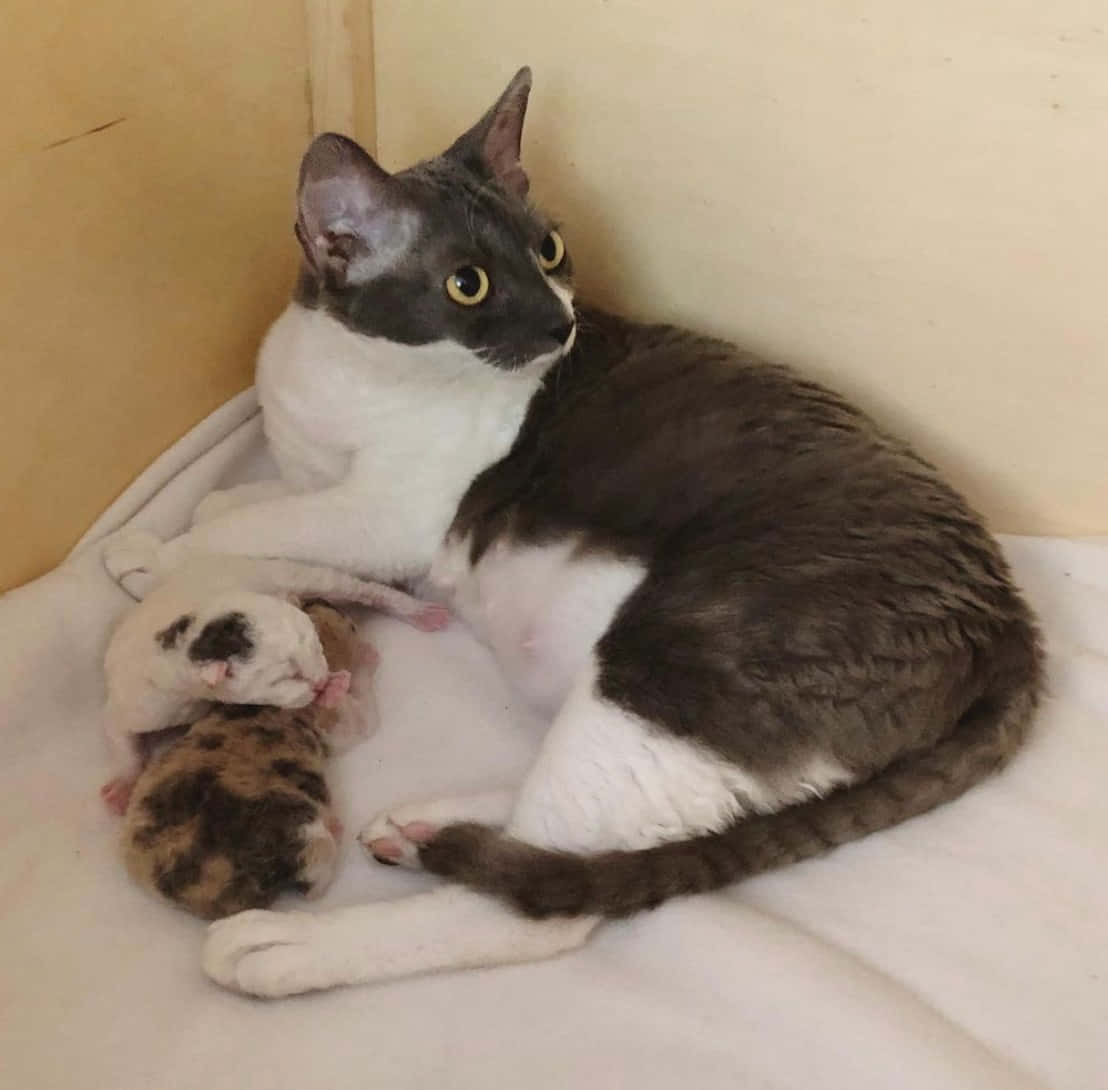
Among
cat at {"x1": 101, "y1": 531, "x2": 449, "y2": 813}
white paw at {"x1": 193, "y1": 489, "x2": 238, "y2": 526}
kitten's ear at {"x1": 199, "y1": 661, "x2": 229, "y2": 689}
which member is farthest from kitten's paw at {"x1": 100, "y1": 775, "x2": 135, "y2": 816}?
white paw at {"x1": 193, "y1": 489, "x2": 238, "y2": 526}

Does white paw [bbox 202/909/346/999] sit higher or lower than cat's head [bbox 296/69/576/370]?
lower

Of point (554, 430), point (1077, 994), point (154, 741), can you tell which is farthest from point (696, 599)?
point (154, 741)

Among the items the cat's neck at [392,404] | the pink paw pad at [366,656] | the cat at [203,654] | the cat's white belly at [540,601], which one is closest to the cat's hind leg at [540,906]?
the cat's white belly at [540,601]

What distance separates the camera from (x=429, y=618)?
1.72m

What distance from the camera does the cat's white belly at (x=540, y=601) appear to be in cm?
149

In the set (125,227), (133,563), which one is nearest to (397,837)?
(133,563)

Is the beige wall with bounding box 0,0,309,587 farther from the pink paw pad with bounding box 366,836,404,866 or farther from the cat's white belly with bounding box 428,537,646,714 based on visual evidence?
the pink paw pad with bounding box 366,836,404,866

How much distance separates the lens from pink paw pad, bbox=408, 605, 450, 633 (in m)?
1.72

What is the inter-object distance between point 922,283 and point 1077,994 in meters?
0.98

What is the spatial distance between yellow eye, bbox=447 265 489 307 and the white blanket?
0.64 metres

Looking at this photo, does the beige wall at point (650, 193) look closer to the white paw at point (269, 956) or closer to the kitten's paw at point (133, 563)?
the kitten's paw at point (133, 563)

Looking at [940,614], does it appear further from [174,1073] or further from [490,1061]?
[174,1073]

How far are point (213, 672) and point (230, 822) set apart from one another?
18cm

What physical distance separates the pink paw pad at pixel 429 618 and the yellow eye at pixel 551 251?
0.55m
